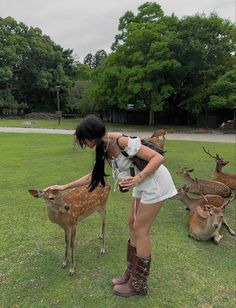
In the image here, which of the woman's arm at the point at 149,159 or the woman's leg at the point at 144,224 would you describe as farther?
the woman's leg at the point at 144,224

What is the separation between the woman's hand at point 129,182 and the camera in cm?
252

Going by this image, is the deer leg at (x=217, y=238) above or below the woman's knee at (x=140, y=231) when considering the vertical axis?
below

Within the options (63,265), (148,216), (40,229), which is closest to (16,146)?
(40,229)

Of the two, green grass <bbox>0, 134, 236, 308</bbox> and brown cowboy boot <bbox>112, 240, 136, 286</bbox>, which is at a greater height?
brown cowboy boot <bbox>112, 240, 136, 286</bbox>

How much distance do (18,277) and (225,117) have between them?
2387 centimetres

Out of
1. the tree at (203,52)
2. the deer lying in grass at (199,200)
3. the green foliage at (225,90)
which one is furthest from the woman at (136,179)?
the tree at (203,52)

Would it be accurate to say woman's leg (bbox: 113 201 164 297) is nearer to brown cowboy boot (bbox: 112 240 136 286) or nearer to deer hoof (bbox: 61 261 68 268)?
brown cowboy boot (bbox: 112 240 136 286)

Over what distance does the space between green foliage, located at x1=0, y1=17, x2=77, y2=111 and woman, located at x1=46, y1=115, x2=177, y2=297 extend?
38088mm

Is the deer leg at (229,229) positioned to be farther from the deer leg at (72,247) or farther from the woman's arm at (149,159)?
the woman's arm at (149,159)

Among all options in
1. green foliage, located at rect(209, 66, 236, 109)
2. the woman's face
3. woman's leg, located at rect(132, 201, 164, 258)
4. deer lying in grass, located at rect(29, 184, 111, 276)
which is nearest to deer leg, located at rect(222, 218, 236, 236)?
deer lying in grass, located at rect(29, 184, 111, 276)

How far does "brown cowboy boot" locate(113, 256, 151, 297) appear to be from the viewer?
2.88 metres

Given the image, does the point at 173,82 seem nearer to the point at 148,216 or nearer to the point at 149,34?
the point at 149,34

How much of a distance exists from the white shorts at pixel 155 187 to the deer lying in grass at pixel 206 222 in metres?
1.58

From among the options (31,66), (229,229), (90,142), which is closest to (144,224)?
(90,142)
